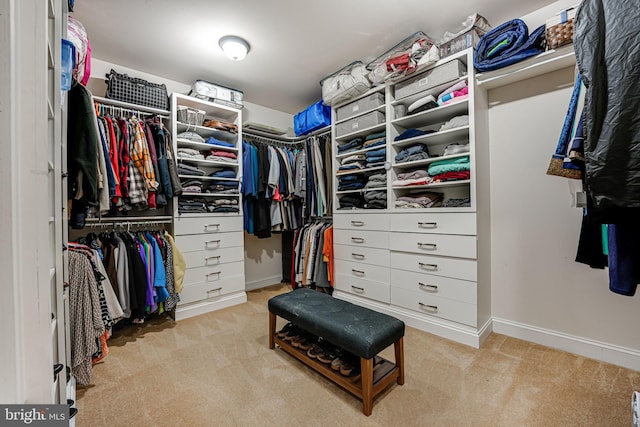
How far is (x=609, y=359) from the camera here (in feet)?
5.38

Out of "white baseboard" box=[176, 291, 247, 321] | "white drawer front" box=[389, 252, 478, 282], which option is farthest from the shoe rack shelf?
"white baseboard" box=[176, 291, 247, 321]

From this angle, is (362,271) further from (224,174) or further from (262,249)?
(224,174)

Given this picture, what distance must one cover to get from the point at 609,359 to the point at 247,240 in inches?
131

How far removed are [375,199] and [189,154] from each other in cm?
185

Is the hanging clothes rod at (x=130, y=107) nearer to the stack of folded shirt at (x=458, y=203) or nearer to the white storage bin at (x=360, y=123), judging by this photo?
Result: the white storage bin at (x=360, y=123)

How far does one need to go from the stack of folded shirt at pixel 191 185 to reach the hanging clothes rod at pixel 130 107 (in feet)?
2.16

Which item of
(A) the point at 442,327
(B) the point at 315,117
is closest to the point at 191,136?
(B) the point at 315,117

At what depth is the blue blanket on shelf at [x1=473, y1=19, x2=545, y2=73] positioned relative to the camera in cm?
172

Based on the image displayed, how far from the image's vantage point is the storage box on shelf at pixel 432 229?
1.92 m

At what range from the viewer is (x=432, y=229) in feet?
6.81

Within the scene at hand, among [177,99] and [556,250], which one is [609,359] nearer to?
[556,250]

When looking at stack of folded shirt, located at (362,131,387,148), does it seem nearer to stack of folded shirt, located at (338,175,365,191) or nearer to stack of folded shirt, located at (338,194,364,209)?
stack of folded shirt, located at (338,175,365,191)

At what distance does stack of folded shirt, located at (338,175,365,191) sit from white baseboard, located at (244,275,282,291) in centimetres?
164

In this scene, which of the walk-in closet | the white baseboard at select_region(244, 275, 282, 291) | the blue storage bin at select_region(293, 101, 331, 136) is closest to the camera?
the walk-in closet
